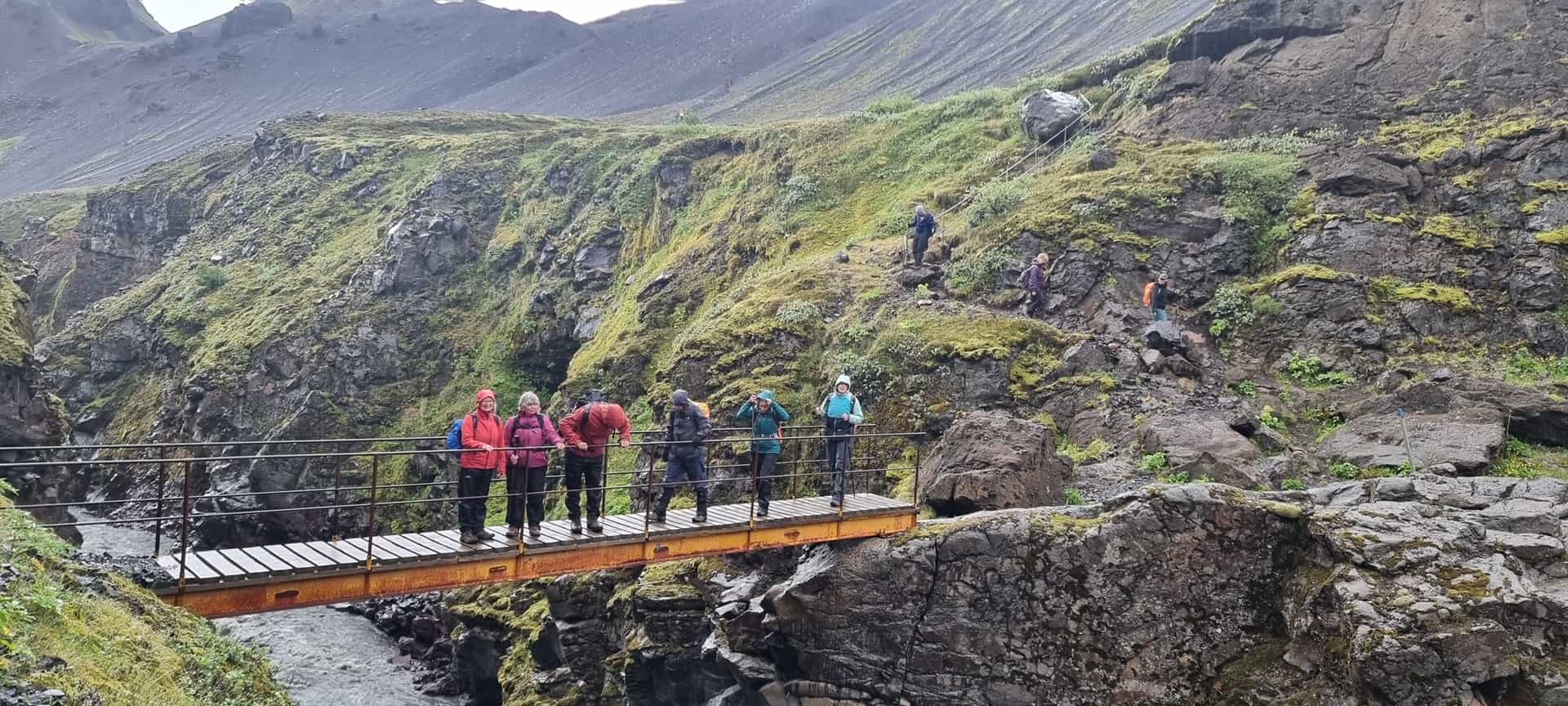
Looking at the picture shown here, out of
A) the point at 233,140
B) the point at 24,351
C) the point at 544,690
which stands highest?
the point at 233,140

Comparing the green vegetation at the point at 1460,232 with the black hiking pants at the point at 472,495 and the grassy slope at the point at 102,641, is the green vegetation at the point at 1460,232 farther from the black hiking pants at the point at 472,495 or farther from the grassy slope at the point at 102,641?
the grassy slope at the point at 102,641

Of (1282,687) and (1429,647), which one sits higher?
(1429,647)

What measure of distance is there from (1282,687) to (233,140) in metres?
69.0

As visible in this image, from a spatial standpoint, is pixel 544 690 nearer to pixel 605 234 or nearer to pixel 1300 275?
pixel 1300 275

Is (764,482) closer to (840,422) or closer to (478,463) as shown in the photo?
(840,422)

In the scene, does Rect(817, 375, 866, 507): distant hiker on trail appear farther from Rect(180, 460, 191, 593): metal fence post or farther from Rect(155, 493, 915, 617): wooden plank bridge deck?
Rect(180, 460, 191, 593): metal fence post

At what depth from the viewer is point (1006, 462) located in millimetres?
13938

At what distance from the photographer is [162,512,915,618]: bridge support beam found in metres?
9.10

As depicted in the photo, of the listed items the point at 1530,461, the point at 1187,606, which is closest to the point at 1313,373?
the point at 1530,461

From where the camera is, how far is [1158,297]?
19.1 m

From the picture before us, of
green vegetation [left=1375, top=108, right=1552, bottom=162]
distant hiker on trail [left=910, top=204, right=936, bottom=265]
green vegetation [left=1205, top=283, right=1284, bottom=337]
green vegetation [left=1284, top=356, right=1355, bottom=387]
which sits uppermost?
green vegetation [left=1375, top=108, right=1552, bottom=162]

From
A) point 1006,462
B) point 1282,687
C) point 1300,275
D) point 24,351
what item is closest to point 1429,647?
point 1282,687

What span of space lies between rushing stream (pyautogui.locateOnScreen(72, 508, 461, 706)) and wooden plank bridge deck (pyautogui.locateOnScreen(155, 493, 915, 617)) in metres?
10.7

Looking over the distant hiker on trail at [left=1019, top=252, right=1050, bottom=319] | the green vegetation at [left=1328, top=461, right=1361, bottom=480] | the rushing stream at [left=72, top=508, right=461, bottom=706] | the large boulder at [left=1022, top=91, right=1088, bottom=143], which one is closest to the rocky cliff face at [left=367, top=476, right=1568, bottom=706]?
the green vegetation at [left=1328, top=461, right=1361, bottom=480]
